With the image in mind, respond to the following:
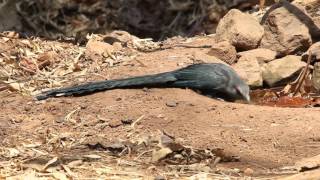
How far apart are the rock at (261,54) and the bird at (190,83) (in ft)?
2.52

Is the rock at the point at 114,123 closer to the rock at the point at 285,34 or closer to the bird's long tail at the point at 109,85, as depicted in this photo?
the bird's long tail at the point at 109,85

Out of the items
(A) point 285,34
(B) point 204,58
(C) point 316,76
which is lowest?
(C) point 316,76

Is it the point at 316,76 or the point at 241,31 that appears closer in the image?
the point at 316,76

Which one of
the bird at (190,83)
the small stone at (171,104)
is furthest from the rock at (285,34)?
the small stone at (171,104)

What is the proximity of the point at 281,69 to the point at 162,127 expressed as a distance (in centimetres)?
162

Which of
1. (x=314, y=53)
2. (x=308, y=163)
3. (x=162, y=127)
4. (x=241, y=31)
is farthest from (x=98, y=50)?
(x=308, y=163)

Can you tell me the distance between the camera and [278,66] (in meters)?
5.65

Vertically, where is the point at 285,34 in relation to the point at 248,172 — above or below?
above

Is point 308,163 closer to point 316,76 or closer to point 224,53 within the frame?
point 316,76

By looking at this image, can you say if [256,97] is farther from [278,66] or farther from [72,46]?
[72,46]

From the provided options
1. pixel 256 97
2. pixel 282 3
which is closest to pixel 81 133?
pixel 256 97

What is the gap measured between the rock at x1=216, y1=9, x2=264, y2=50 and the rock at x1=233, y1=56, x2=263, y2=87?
0.88ft

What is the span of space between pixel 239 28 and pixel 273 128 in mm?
1765

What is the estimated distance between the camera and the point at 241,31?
19.3 ft
